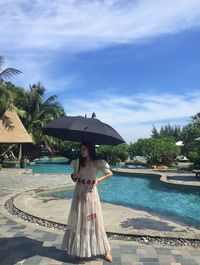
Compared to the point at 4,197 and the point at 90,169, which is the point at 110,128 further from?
the point at 4,197

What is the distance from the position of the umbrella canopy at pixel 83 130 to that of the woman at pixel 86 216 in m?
0.24

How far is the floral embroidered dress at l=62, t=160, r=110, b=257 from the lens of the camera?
526 centimetres

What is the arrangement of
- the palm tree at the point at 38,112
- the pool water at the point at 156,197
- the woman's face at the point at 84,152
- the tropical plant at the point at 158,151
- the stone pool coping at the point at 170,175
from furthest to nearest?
1. the palm tree at the point at 38,112
2. the tropical plant at the point at 158,151
3. the stone pool coping at the point at 170,175
4. the pool water at the point at 156,197
5. the woman's face at the point at 84,152

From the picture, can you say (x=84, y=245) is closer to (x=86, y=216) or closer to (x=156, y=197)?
(x=86, y=216)

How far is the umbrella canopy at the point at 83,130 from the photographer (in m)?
5.21

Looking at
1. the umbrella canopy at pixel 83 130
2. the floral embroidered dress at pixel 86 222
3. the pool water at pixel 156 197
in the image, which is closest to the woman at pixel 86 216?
the floral embroidered dress at pixel 86 222

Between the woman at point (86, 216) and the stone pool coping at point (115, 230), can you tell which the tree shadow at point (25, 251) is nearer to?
the woman at point (86, 216)

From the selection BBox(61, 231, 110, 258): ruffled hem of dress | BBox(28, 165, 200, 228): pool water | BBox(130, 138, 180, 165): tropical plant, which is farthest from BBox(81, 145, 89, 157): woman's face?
Answer: BBox(130, 138, 180, 165): tropical plant

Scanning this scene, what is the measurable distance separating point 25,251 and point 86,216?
56.1 inches

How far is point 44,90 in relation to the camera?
127ft

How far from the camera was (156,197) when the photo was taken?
14.6 m

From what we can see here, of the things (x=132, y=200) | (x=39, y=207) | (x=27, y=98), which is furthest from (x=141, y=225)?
(x=27, y=98)

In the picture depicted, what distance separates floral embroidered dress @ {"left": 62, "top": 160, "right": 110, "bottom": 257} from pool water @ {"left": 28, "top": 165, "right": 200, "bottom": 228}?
15.3 ft

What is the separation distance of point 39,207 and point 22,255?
4873mm
